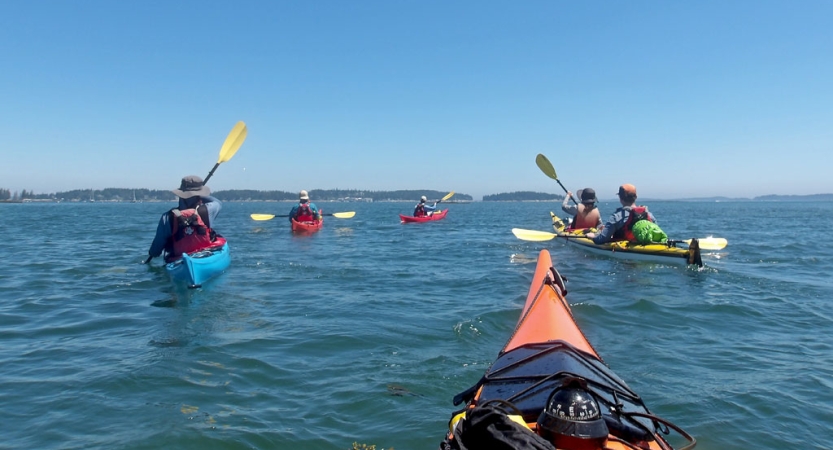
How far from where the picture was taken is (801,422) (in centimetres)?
423

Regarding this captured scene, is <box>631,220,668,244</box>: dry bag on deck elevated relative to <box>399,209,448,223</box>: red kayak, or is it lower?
elevated

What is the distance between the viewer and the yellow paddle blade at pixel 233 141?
1366cm

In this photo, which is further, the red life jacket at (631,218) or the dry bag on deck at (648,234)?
the red life jacket at (631,218)

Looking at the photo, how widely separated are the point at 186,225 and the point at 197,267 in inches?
46.2

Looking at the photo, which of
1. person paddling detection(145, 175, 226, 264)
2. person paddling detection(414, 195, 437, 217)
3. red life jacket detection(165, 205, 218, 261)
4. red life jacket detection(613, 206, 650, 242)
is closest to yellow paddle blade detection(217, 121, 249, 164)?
person paddling detection(145, 175, 226, 264)

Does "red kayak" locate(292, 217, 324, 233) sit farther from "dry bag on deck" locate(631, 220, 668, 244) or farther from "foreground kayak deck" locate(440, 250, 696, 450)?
"foreground kayak deck" locate(440, 250, 696, 450)

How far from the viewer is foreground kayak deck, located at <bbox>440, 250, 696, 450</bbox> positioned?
233 centimetres

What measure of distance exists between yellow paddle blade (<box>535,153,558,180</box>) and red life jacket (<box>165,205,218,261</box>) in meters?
12.0

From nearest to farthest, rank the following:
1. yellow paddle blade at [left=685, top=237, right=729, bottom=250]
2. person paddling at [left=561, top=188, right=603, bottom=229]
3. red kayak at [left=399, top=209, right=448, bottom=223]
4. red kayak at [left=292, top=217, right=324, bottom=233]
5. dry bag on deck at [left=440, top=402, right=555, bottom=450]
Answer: dry bag on deck at [left=440, top=402, right=555, bottom=450], yellow paddle blade at [left=685, top=237, right=729, bottom=250], person paddling at [left=561, top=188, right=603, bottom=229], red kayak at [left=292, top=217, right=324, bottom=233], red kayak at [left=399, top=209, right=448, bottom=223]

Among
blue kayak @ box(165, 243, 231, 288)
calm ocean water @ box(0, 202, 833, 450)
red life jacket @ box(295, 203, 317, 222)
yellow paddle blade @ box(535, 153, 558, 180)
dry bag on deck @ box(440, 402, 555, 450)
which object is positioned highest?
yellow paddle blade @ box(535, 153, 558, 180)

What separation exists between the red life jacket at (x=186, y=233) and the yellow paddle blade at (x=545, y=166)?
1195 centimetres

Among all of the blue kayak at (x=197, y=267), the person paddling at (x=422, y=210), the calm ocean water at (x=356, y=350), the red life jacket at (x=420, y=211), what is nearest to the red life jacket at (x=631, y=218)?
the calm ocean water at (x=356, y=350)

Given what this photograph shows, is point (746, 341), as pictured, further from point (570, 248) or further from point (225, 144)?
point (225, 144)

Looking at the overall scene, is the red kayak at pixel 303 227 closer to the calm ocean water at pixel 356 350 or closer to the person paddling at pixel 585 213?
the calm ocean water at pixel 356 350
